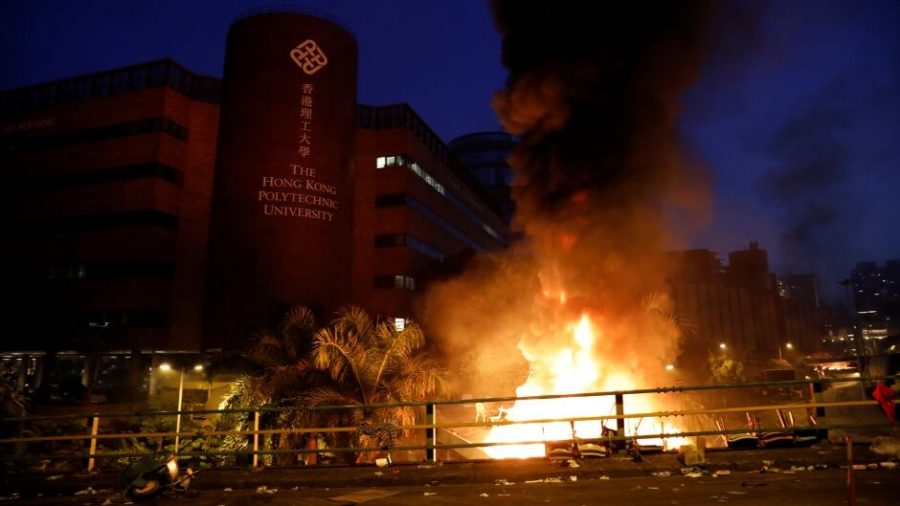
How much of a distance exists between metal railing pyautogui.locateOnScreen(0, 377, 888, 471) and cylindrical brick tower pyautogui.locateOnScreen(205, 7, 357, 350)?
16.6 m

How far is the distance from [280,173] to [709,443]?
3129 centimetres

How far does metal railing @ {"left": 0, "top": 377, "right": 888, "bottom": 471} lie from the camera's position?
8.66 m

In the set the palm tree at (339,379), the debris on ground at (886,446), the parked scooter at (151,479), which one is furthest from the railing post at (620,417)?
the palm tree at (339,379)

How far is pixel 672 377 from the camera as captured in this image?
23.8m

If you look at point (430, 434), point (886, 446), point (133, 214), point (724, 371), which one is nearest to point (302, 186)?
point (133, 214)

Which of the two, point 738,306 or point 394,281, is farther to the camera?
point 738,306

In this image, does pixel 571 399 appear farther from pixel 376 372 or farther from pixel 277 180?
pixel 277 180

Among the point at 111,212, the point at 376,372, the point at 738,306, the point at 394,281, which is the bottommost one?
the point at 376,372

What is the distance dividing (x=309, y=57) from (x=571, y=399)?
32.2 m

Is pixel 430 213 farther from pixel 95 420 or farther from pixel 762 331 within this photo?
pixel 762 331

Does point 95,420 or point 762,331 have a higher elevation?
point 762,331

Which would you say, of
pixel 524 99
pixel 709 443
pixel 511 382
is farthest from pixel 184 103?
pixel 709 443

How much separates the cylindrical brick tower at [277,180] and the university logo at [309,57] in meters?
0.07

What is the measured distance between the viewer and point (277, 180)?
39812 mm
